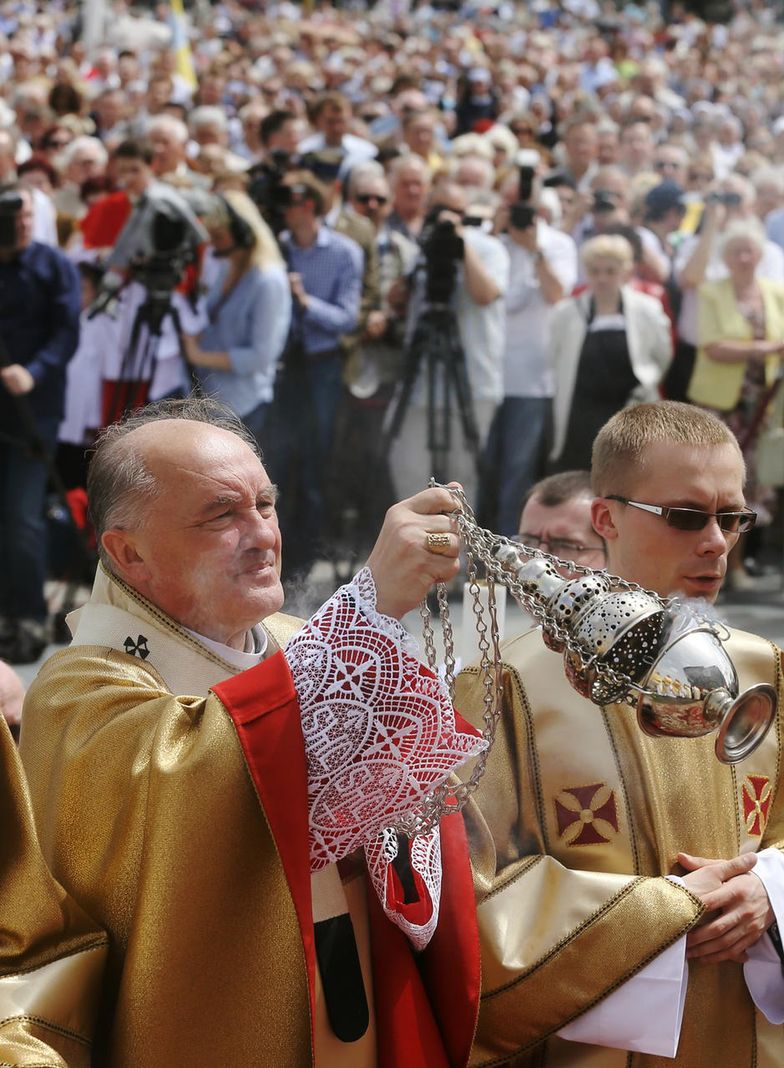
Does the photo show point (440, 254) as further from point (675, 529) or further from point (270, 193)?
point (675, 529)

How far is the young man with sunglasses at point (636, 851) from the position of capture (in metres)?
2.46

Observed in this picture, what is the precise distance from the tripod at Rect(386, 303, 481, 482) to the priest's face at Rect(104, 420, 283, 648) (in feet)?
17.7

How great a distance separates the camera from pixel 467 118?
557 inches

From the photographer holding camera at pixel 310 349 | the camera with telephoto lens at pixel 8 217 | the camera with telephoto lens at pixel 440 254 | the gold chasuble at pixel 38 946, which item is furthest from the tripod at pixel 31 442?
the gold chasuble at pixel 38 946

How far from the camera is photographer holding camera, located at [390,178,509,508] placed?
304 inches

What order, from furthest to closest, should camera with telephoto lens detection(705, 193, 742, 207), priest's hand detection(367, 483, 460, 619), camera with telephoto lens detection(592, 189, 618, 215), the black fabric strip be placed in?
1. camera with telephoto lens detection(705, 193, 742, 207)
2. camera with telephoto lens detection(592, 189, 618, 215)
3. the black fabric strip
4. priest's hand detection(367, 483, 460, 619)

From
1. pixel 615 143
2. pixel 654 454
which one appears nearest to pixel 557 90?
pixel 615 143

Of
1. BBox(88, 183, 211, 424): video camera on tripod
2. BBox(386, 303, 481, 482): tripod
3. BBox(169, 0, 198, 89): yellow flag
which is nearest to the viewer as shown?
BBox(88, 183, 211, 424): video camera on tripod

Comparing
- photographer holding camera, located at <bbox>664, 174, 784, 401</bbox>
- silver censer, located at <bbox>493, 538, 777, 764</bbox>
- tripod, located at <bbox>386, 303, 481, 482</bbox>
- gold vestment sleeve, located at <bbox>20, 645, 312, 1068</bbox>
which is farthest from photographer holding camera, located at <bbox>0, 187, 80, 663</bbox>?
silver censer, located at <bbox>493, 538, 777, 764</bbox>

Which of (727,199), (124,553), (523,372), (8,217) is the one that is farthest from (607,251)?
(124,553)

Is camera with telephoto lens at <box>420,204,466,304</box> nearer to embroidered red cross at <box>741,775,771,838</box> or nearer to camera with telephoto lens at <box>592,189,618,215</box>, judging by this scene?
camera with telephoto lens at <box>592,189,618,215</box>

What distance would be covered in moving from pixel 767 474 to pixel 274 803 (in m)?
6.85

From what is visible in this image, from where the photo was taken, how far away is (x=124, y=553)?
247cm

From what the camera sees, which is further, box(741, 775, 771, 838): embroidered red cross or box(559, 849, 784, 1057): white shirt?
box(741, 775, 771, 838): embroidered red cross
